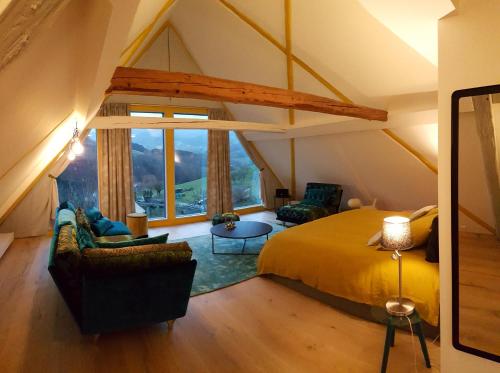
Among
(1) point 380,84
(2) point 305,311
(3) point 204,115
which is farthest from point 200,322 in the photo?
(3) point 204,115

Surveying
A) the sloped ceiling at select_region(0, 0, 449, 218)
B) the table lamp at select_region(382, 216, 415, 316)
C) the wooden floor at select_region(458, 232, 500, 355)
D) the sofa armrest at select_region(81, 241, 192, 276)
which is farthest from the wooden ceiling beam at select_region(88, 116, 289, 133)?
the wooden floor at select_region(458, 232, 500, 355)

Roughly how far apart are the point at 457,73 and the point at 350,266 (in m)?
1.81

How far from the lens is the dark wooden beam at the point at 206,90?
227 centimetres

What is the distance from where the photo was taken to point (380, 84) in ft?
13.2

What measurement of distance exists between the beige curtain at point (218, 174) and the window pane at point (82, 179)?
2.33 meters

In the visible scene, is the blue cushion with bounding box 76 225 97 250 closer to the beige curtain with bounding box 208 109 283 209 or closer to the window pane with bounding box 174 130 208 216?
the window pane with bounding box 174 130 208 216

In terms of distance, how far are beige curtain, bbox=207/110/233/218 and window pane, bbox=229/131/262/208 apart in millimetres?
494

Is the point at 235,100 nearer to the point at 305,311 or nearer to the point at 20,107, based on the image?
the point at 20,107

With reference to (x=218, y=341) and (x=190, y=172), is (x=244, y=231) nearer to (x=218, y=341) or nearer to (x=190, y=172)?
(x=218, y=341)

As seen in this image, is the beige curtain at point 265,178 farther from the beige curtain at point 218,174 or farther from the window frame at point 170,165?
the window frame at point 170,165

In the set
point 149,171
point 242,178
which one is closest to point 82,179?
point 149,171

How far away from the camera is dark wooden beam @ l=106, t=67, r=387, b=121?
2268mm

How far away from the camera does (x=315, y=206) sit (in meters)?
6.05

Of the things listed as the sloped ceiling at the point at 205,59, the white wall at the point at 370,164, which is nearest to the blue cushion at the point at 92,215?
the sloped ceiling at the point at 205,59
